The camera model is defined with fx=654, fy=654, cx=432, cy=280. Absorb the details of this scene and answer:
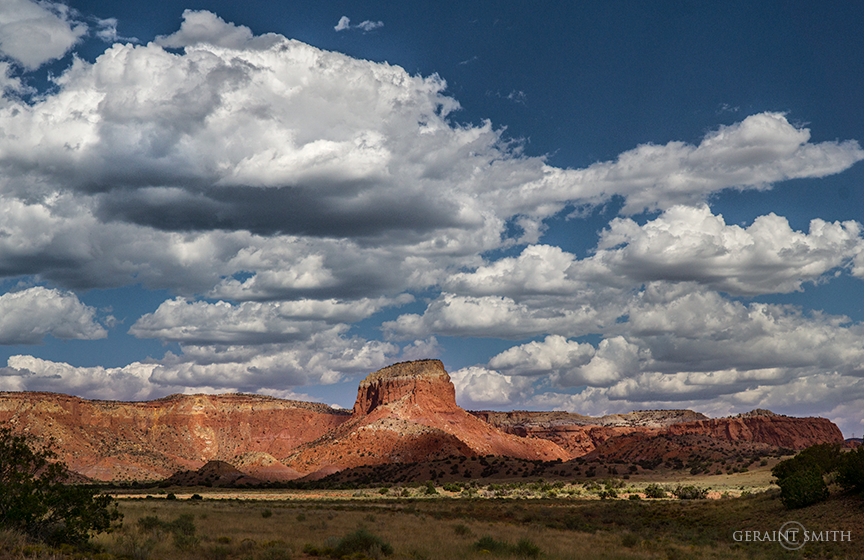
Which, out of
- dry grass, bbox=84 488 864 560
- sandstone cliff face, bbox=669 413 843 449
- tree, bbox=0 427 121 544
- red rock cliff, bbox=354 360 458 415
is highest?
red rock cliff, bbox=354 360 458 415

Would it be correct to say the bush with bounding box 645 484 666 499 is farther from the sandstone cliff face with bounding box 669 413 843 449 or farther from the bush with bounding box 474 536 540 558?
the sandstone cliff face with bounding box 669 413 843 449

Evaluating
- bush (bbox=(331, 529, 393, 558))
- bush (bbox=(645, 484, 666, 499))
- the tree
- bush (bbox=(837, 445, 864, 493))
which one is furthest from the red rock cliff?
the tree

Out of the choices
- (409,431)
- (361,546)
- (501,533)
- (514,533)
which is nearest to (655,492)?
(514,533)

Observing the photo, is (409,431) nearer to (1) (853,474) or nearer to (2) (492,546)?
(1) (853,474)

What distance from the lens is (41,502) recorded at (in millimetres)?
16844

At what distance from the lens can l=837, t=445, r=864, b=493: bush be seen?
30.9 m

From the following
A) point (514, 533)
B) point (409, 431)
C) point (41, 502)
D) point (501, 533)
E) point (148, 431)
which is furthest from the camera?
point (148, 431)

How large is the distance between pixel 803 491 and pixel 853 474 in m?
2.72

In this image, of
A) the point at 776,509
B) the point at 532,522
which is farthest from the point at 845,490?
the point at 532,522

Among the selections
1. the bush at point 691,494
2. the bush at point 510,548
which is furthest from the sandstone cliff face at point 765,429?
the bush at point 510,548

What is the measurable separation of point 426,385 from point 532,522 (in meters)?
138

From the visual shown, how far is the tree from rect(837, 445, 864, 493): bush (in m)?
31.8

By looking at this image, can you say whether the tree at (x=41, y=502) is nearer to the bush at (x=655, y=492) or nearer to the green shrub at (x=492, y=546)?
the green shrub at (x=492, y=546)

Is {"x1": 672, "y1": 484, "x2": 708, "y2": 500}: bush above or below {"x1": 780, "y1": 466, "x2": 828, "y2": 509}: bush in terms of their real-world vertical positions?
below
